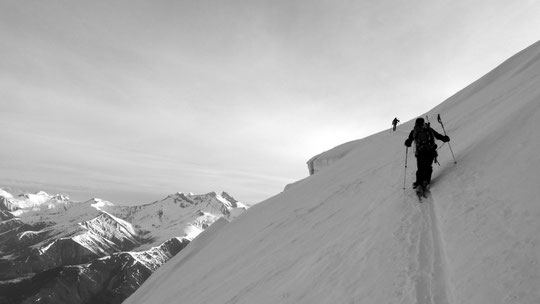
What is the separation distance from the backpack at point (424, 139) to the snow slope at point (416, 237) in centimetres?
126

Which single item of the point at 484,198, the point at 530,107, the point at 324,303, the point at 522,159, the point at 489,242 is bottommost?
the point at 324,303

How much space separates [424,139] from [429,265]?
21.5ft

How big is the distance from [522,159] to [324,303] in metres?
7.03

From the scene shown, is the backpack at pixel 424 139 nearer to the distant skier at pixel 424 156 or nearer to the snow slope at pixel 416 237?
the distant skier at pixel 424 156

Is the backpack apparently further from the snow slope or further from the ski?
the ski

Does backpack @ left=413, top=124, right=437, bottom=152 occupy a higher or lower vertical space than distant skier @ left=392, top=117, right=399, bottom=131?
lower

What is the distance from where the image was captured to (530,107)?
578 inches

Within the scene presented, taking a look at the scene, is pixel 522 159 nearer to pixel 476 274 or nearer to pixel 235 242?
pixel 476 274

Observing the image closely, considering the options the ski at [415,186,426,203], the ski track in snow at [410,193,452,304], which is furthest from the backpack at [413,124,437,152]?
the ski track in snow at [410,193,452,304]

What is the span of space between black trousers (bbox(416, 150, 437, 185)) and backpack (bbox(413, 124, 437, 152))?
15 cm

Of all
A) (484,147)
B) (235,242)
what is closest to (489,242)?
(484,147)

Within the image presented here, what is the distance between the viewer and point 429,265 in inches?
350

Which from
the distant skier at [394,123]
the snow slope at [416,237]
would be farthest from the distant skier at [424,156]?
the distant skier at [394,123]

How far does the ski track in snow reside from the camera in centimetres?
772
